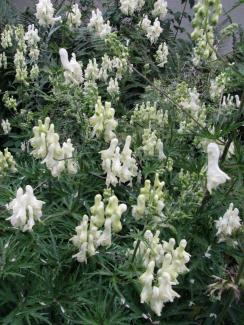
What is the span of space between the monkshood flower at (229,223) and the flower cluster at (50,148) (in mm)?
702

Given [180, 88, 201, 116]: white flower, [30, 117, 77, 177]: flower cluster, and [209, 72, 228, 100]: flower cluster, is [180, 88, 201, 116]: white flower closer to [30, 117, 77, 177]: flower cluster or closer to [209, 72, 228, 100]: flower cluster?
[209, 72, 228, 100]: flower cluster

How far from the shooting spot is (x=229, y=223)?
7.86 feet

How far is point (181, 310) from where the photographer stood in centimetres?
260

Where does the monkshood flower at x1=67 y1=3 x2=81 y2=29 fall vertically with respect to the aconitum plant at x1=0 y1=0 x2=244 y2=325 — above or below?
above

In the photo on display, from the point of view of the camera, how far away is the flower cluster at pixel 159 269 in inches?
77.4

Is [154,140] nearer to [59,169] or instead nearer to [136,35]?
[59,169]

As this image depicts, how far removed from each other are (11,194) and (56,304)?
541mm

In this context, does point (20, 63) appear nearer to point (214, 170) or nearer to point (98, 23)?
point (98, 23)

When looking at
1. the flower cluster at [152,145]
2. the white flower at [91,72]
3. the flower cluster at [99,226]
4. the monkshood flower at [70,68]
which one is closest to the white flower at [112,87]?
the white flower at [91,72]

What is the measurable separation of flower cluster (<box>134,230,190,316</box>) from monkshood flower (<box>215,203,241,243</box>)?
0.35 meters

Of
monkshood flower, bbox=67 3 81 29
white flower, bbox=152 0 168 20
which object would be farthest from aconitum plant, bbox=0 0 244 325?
white flower, bbox=152 0 168 20

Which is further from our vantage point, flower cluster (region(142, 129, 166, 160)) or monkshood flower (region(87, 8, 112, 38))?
monkshood flower (region(87, 8, 112, 38))

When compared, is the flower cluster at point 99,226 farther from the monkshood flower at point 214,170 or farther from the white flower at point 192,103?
the white flower at point 192,103

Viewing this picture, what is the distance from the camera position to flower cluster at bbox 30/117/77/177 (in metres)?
2.26
